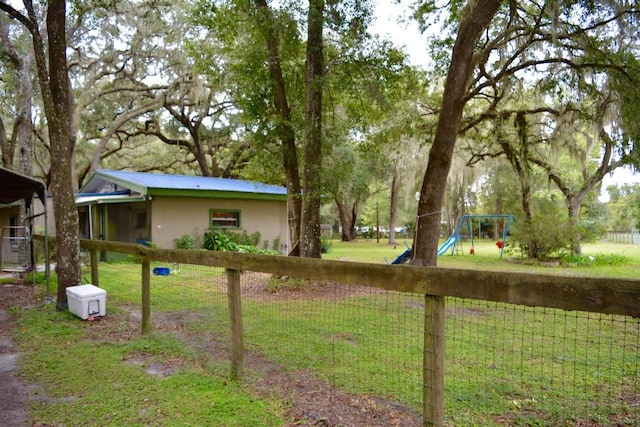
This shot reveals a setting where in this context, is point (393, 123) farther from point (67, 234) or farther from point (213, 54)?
point (67, 234)

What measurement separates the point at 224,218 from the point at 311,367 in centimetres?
1265

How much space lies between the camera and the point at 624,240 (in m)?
32.4

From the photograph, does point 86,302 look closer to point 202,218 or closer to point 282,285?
point 282,285

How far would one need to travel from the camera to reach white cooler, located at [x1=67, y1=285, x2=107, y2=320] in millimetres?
5680

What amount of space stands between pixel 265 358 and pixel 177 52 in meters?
17.0

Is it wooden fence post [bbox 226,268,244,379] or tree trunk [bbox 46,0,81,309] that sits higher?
tree trunk [bbox 46,0,81,309]

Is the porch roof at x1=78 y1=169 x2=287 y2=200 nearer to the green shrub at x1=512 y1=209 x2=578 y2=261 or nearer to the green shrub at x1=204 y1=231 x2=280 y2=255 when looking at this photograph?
the green shrub at x1=204 y1=231 x2=280 y2=255

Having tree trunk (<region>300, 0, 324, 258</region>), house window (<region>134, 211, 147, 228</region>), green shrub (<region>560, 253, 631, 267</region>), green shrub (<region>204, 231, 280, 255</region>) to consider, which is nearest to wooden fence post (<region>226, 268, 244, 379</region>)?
tree trunk (<region>300, 0, 324, 258</region>)

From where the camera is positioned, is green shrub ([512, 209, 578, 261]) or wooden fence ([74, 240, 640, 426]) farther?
green shrub ([512, 209, 578, 261])

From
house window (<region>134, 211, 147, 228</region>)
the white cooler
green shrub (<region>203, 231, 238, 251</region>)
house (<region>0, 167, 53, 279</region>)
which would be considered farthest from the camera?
house window (<region>134, 211, 147, 228</region>)

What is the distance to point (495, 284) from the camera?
2023 mm

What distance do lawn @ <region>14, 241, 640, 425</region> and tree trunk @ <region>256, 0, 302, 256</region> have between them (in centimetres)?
370

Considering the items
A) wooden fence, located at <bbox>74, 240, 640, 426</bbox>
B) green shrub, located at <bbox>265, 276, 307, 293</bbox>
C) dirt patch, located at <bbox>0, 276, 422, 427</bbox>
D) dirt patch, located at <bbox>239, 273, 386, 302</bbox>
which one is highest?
wooden fence, located at <bbox>74, 240, 640, 426</bbox>

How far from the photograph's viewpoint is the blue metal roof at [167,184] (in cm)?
1399
